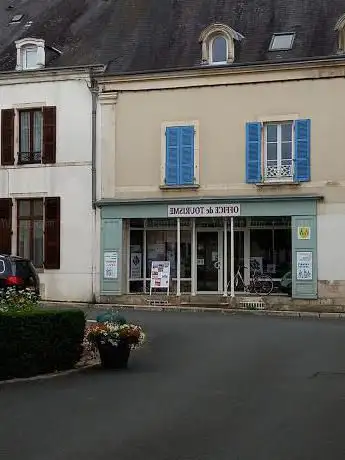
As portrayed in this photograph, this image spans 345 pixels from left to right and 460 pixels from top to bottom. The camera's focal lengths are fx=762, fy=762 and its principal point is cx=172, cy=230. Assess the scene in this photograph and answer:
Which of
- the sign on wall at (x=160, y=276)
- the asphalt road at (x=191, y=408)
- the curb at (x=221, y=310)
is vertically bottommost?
the asphalt road at (x=191, y=408)

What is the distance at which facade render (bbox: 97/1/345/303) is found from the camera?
878 inches

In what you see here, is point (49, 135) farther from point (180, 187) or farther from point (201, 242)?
point (201, 242)

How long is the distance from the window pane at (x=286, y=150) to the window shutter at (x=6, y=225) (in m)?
9.24

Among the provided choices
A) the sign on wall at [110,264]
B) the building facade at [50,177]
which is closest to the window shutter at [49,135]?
the building facade at [50,177]

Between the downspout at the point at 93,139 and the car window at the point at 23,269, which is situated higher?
the downspout at the point at 93,139

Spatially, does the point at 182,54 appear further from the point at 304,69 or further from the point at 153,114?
the point at 304,69

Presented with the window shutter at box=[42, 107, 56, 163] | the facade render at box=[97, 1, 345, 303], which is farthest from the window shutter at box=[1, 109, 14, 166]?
the facade render at box=[97, 1, 345, 303]

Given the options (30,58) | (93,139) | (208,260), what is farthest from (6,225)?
(208,260)

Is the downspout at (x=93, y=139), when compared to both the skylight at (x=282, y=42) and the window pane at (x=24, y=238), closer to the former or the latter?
the window pane at (x=24, y=238)

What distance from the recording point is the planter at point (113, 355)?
10812 millimetres

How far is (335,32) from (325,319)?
356 inches

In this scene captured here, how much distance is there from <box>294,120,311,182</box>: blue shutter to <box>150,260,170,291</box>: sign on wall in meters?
5.05

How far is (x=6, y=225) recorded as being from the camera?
25.4 metres

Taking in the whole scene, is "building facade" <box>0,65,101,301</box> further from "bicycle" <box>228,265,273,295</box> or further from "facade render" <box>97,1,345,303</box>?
"bicycle" <box>228,265,273,295</box>
